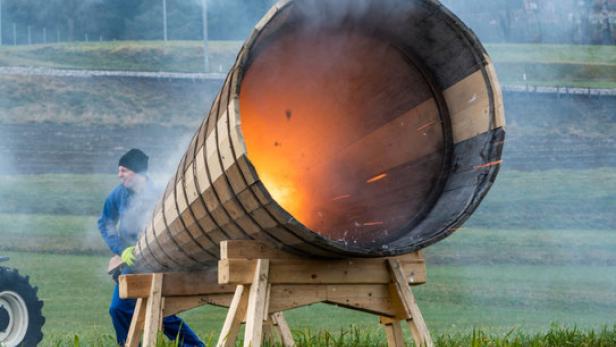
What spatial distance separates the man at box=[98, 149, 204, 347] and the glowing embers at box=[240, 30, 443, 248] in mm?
2313

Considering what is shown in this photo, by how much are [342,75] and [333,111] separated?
0.51 feet

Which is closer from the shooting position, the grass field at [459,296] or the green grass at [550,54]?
the grass field at [459,296]

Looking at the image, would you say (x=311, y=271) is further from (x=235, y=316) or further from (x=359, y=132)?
(x=359, y=132)

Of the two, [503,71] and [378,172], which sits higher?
[503,71]

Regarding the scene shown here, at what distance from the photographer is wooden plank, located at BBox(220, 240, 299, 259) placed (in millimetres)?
3102

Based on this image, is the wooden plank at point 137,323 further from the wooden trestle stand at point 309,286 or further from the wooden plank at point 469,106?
the wooden plank at point 469,106

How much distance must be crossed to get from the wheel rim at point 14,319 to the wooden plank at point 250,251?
9.22 ft

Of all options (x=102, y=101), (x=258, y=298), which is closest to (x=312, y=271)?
→ (x=258, y=298)

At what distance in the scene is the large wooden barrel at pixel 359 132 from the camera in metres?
2.93

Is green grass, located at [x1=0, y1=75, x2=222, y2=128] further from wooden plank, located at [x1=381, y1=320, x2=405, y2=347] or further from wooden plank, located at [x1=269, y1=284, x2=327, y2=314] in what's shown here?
wooden plank, located at [x1=269, y1=284, x2=327, y2=314]

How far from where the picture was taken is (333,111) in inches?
128

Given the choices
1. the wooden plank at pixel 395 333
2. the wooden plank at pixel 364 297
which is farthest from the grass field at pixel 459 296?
→ the wooden plank at pixel 364 297

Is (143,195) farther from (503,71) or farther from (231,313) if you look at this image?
(503,71)

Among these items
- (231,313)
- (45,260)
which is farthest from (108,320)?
(231,313)
